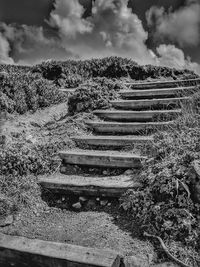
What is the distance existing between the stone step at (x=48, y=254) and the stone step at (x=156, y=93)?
4.07 meters

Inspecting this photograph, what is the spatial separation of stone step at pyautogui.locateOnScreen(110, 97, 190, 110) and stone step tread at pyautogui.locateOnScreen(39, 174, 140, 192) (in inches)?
87.5

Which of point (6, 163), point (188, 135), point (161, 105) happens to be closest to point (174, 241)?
point (188, 135)

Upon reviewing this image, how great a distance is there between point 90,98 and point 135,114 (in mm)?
1177

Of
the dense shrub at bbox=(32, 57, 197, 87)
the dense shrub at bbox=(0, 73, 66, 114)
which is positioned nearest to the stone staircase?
the dense shrub at bbox=(0, 73, 66, 114)

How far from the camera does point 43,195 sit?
4160 mm

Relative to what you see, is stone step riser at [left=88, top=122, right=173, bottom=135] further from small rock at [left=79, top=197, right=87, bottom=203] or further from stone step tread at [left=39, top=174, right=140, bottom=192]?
small rock at [left=79, top=197, right=87, bottom=203]

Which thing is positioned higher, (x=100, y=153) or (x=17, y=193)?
(x=100, y=153)

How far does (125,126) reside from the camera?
211 inches

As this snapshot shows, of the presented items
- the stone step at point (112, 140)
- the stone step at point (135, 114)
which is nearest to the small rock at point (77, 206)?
the stone step at point (112, 140)

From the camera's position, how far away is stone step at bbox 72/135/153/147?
184 inches

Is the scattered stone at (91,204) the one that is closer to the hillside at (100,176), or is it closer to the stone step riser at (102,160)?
the hillside at (100,176)

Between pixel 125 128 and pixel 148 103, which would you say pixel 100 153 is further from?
pixel 148 103

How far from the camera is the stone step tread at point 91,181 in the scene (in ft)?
12.5

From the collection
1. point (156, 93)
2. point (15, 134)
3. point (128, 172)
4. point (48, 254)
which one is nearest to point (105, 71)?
point (156, 93)
